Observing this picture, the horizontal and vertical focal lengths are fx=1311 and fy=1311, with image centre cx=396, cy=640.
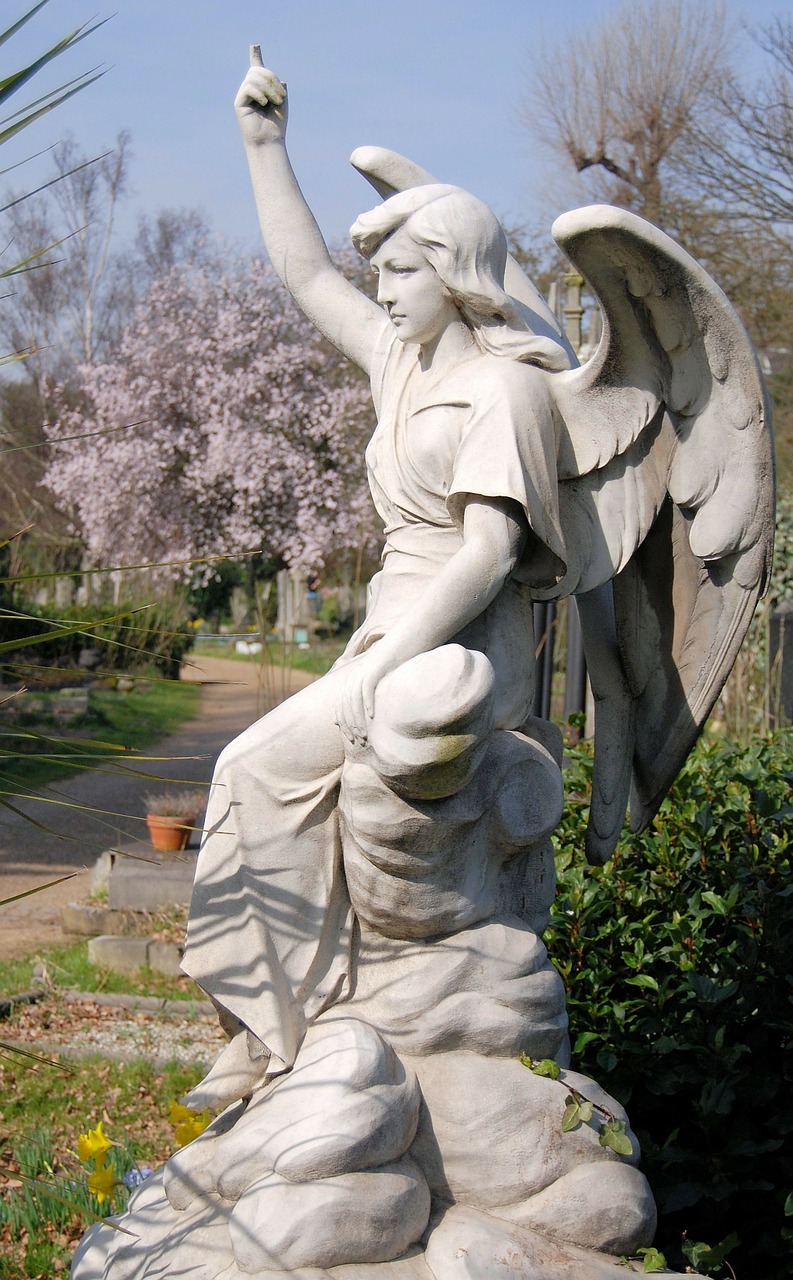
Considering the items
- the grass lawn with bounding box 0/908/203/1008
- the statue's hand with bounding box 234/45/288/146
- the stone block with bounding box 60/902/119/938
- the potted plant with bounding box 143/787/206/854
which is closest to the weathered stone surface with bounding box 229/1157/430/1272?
the statue's hand with bounding box 234/45/288/146

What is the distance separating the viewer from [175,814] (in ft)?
24.6

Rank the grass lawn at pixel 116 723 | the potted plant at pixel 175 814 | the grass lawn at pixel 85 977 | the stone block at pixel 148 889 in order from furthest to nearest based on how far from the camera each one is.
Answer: the grass lawn at pixel 116 723 < the potted plant at pixel 175 814 < the stone block at pixel 148 889 < the grass lawn at pixel 85 977

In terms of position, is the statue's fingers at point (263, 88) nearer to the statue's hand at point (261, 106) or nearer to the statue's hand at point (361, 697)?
the statue's hand at point (261, 106)

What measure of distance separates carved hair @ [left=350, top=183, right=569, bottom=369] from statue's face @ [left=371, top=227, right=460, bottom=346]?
0.05ft

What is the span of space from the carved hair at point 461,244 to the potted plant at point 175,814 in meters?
4.87

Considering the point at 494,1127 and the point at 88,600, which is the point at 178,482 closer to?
the point at 88,600

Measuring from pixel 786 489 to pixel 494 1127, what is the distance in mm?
12110

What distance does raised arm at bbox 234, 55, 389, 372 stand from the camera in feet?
8.63

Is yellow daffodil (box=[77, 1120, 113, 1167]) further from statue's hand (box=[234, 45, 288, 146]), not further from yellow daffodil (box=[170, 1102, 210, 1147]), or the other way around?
statue's hand (box=[234, 45, 288, 146])

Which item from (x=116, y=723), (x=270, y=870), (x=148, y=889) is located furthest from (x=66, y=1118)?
(x=116, y=723)

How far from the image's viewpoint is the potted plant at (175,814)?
7262 millimetres

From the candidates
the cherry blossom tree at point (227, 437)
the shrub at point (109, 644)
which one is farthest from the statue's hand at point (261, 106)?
the cherry blossom tree at point (227, 437)

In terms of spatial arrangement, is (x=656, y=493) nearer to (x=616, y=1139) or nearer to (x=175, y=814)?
(x=616, y=1139)

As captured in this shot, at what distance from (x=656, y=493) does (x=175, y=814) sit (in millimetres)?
5432
